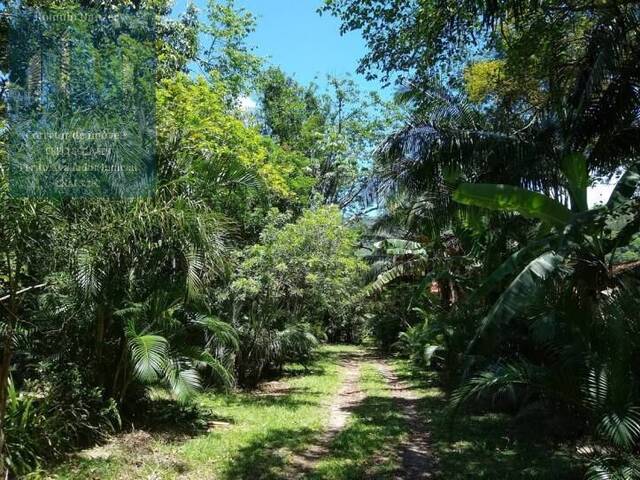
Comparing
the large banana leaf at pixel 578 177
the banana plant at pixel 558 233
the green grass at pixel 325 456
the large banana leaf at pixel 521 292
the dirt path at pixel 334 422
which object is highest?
the large banana leaf at pixel 578 177

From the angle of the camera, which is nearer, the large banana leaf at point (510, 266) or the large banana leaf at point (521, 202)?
the large banana leaf at point (510, 266)

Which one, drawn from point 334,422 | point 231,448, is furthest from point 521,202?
point 334,422

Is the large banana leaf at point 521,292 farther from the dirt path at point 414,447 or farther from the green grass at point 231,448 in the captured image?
the green grass at point 231,448

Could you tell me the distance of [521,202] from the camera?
265 inches

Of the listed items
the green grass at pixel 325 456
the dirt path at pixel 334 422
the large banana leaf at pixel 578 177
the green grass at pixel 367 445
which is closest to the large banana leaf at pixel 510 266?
the large banana leaf at pixel 578 177

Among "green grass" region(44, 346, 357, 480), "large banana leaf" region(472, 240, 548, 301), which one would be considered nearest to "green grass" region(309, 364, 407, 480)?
"green grass" region(44, 346, 357, 480)

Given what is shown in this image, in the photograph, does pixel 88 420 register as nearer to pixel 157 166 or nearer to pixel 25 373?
pixel 25 373

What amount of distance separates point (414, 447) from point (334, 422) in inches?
89.4

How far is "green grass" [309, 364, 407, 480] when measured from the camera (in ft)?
22.8

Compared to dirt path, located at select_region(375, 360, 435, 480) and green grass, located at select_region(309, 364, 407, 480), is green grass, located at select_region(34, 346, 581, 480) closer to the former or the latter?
green grass, located at select_region(309, 364, 407, 480)

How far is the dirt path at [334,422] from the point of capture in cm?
727

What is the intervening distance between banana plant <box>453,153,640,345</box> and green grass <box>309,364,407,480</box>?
8.25 feet

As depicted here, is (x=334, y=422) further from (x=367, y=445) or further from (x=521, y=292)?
(x=521, y=292)

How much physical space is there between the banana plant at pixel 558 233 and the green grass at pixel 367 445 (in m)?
2.52
